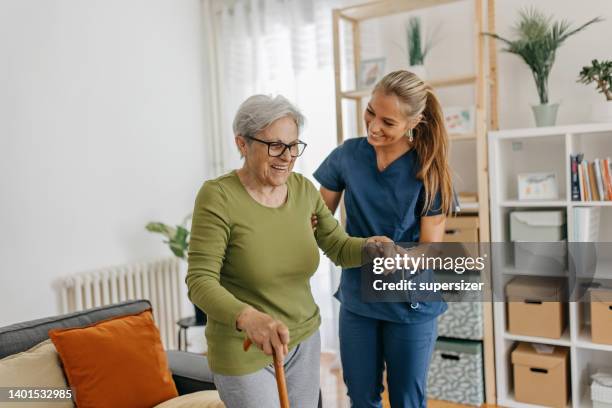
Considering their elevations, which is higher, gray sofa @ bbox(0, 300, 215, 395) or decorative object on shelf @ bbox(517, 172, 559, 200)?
decorative object on shelf @ bbox(517, 172, 559, 200)

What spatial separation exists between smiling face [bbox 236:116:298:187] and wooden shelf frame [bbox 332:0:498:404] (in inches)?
67.7

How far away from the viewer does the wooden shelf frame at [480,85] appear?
2.83 meters

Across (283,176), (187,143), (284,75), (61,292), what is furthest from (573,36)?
(61,292)

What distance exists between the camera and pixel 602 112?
2.65 meters

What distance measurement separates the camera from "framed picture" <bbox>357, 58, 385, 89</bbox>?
10.4 ft

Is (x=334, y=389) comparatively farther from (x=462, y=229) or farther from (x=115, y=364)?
(x=115, y=364)

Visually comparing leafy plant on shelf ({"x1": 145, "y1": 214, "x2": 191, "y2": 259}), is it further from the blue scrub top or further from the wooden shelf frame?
the blue scrub top

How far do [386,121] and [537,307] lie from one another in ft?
5.12

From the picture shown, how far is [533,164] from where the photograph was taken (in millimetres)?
3061

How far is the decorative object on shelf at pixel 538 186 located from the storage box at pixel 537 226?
0.10m

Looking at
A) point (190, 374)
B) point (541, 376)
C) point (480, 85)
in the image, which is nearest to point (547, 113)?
point (480, 85)

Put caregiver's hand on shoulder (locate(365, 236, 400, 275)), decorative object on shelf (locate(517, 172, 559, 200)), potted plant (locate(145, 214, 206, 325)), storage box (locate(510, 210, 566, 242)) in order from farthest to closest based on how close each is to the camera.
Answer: potted plant (locate(145, 214, 206, 325))
decorative object on shelf (locate(517, 172, 559, 200))
storage box (locate(510, 210, 566, 242))
caregiver's hand on shoulder (locate(365, 236, 400, 275))

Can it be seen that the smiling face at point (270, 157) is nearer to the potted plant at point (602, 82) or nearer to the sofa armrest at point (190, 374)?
the sofa armrest at point (190, 374)

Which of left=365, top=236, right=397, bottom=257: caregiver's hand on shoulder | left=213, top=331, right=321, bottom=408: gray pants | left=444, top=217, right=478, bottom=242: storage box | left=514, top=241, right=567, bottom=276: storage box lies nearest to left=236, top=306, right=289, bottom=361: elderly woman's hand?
left=213, top=331, right=321, bottom=408: gray pants
